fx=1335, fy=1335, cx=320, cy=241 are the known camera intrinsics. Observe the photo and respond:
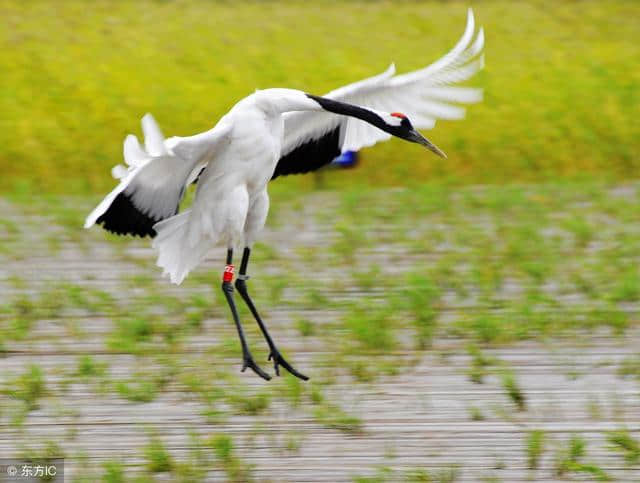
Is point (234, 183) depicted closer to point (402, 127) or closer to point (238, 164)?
point (238, 164)

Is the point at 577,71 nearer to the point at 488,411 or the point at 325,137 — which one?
the point at 325,137

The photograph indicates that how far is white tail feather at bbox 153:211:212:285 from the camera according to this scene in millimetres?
5594

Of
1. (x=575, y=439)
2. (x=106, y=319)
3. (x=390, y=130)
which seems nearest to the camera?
(x=575, y=439)

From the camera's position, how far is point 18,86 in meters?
11.7

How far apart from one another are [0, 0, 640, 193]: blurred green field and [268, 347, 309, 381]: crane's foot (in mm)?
4700

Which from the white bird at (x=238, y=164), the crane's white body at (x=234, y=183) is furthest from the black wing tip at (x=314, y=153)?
the crane's white body at (x=234, y=183)

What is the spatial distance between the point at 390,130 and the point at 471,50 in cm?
64

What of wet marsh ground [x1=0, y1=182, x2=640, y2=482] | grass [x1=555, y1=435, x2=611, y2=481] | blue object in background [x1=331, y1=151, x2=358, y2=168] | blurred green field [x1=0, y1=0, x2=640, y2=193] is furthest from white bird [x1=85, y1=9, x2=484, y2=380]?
blurred green field [x1=0, y1=0, x2=640, y2=193]

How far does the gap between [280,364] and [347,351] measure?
37 cm

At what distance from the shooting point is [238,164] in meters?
5.36

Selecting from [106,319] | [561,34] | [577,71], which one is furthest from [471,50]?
[561,34]

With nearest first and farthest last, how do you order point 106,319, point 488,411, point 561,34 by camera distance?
point 488,411 < point 106,319 < point 561,34

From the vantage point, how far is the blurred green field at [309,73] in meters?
10.6

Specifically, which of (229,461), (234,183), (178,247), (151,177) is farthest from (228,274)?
(229,461)
